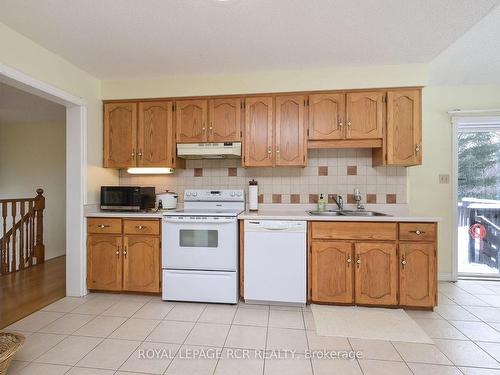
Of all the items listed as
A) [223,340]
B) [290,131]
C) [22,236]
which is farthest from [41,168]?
[223,340]

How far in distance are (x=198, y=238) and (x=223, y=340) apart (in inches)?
38.2

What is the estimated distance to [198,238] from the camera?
106 inches

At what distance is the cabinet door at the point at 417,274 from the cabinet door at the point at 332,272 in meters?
0.45

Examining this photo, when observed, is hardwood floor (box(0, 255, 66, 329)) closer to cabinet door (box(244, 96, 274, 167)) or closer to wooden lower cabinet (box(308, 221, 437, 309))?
cabinet door (box(244, 96, 274, 167))

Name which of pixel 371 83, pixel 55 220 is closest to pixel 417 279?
pixel 371 83

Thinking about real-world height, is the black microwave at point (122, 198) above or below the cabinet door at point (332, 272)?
above

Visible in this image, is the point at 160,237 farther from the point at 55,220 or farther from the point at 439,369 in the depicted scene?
the point at 55,220

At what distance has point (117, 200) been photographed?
118 inches

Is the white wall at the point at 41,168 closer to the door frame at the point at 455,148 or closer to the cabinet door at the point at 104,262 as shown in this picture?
the cabinet door at the point at 104,262

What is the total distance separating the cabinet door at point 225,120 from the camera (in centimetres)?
296

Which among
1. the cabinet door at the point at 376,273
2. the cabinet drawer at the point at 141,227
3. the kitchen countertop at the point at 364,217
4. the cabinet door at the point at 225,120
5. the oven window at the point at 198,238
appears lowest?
the cabinet door at the point at 376,273

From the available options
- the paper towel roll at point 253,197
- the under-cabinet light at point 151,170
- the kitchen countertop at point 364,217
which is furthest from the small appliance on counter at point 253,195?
the under-cabinet light at point 151,170

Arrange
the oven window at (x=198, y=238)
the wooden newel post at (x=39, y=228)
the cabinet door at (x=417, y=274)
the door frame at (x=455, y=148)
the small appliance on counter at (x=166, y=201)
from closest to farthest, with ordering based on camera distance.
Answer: the cabinet door at (x=417, y=274), the oven window at (x=198, y=238), the small appliance on counter at (x=166, y=201), the door frame at (x=455, y=148), the wooden newel post at (x=39, y=228)

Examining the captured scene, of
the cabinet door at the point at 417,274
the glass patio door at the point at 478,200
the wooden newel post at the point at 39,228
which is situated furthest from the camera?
the wooden newel post at the point at 39,228
